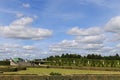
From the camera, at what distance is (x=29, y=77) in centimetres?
1823

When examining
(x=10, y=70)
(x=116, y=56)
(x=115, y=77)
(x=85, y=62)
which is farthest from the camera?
(x=116, y=56)

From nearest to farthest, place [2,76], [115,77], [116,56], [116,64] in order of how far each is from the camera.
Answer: [2,76] → [115,77] → [116,64] → [116,56]

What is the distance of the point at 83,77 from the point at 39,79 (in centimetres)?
352

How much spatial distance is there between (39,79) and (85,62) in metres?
40.4

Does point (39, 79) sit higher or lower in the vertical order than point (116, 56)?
lower

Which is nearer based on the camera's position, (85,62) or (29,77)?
(29,77)

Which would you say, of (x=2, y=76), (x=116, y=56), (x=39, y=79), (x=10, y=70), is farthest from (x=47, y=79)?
(x=116, y=56)

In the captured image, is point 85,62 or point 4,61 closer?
point 4,61

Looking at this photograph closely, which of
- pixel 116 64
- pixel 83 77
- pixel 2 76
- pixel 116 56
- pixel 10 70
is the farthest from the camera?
pixel 116 56

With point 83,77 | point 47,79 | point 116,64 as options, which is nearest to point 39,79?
point 47,79

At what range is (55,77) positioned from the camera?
740 inches

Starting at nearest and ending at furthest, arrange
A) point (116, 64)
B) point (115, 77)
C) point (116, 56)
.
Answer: point (115, 77) < point (116, 64) < point (116, 56)

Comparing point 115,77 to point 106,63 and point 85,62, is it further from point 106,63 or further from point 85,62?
point 85,62

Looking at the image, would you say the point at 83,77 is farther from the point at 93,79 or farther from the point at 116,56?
the point at 116,56
